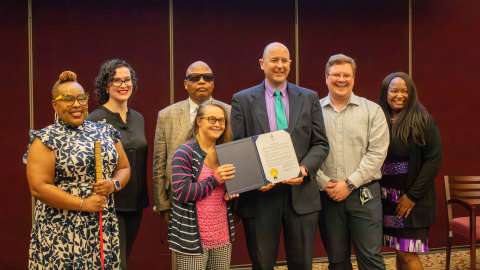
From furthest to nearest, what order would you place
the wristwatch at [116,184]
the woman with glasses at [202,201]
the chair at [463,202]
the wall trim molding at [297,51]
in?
the wall trim molding at [297,51] < the chair at [463,202] < the woman with glasses at [202,201] < the wristwatch at [116,184]

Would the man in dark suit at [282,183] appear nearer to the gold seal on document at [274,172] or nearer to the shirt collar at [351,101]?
the gold seal on document at [274,172]

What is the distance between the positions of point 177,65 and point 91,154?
2.34 m

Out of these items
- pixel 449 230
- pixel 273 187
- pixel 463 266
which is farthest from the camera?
pixel 463 266

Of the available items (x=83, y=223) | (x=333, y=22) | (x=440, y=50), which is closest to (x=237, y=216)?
(x=83, y=223)

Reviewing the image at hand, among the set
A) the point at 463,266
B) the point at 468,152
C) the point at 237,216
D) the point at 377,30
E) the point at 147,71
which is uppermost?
the point at 377,30

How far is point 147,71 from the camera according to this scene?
5090 millimetres

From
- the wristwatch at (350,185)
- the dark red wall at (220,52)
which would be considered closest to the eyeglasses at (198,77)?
the wristwatch at (350,185)

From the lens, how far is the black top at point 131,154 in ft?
11.4

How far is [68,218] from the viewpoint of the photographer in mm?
2895

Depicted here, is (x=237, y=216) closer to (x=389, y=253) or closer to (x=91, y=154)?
(x=91, y=154)

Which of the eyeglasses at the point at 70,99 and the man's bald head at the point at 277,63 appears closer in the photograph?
the eyeglasses at the point at 70,99

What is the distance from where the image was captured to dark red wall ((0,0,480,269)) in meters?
4.84

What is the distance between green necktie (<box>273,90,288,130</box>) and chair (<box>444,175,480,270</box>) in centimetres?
196

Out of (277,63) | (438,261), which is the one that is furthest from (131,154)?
(438,261)
